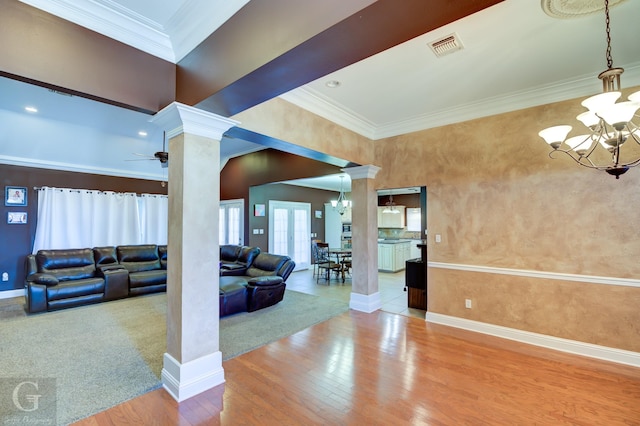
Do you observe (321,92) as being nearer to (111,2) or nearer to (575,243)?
(111,2)

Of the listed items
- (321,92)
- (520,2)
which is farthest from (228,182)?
(520,2)

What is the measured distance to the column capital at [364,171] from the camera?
14.9 feet

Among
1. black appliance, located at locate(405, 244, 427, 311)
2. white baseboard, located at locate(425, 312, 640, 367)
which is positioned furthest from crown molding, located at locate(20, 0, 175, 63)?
white baseboard, located at locate(425, 312, 640, 367)

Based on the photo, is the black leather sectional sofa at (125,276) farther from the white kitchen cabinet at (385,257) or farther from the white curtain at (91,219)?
the white kitchen cabinet at (385,257)

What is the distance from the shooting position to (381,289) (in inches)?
239

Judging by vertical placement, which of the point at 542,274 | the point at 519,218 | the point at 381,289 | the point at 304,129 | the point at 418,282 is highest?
the point at 304,129

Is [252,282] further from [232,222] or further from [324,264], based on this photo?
[232,222]

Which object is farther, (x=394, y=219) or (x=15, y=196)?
(x=394, y=219)

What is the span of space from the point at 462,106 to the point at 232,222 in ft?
21.5

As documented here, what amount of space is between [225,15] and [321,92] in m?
1.62

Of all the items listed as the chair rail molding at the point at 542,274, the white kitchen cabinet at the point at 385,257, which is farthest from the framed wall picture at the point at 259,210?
the chair rail molding at the point at 542,274

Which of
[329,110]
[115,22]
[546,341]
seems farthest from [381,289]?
[115,22]

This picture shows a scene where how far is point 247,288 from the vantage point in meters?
4.59

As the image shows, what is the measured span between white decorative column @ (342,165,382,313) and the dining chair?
216cm
